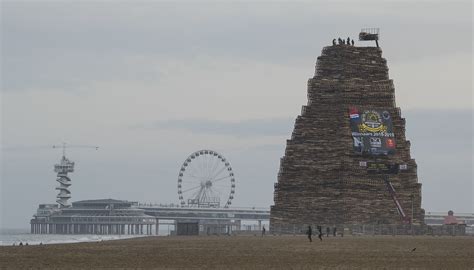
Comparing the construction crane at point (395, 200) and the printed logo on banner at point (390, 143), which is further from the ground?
the printed logo on banner at point (390, 143)

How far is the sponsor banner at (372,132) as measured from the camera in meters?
133

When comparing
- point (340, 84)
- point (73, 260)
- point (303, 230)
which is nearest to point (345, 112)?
point (340, 84)

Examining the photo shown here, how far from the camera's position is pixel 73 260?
53.6 metres

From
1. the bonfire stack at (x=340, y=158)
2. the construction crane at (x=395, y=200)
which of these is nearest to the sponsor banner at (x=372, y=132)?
the bonfire stack at (x=340, y=158)

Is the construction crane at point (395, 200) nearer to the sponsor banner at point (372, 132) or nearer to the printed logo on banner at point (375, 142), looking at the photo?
the sponsor banner at point (372, 132)

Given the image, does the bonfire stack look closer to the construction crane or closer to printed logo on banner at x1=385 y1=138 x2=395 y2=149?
the construction crane

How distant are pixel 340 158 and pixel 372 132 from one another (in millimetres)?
4936

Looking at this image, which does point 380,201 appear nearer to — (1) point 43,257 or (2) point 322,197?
(2) point 322,197

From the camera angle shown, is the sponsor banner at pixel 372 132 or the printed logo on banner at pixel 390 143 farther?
the printed logo on banner at pixel 390 143

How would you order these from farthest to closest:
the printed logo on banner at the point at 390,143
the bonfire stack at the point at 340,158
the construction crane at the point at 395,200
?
the printed logo on banner at the point at 390,143 < the construction crane at the point at 395,200 < the bonfire stack at the point at 340,158

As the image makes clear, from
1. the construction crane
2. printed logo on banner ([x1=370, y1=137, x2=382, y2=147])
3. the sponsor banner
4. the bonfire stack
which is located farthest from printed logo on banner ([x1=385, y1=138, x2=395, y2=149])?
the construction crane

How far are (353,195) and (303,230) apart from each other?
7451 mm

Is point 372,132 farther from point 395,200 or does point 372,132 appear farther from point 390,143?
point 395,200

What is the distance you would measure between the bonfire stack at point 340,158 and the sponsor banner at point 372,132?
662mm
